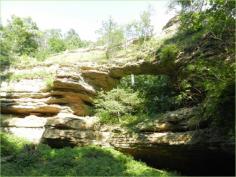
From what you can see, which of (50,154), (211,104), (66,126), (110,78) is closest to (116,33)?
(110,78)

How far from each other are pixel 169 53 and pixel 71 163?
25.3 ft

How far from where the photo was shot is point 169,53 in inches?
679

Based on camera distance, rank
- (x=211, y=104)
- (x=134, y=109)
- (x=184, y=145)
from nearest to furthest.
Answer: (x=211, y=104) → (x=184, y=145) → (x=134, y=109)

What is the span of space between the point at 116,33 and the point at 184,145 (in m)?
18.7

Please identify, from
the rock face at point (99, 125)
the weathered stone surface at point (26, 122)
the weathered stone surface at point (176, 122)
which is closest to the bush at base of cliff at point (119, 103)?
the rock face at point (99, 125)

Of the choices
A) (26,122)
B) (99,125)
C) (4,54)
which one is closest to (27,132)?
(26,122)

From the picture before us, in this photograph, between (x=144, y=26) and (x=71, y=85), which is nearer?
(x=71, y=85)

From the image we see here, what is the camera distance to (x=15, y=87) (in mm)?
21781

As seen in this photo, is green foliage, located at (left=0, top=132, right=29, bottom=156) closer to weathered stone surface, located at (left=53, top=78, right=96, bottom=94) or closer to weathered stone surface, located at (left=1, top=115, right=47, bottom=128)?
weathered stone surface, located at (left=1, top=115, right=47, bottom=128)

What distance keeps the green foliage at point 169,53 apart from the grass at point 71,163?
5661 mm

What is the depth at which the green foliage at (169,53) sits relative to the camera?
17.1 metres

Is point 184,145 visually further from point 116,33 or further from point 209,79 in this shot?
point 116,33

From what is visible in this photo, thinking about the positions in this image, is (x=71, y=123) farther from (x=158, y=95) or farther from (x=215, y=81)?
(x=215, y=81)

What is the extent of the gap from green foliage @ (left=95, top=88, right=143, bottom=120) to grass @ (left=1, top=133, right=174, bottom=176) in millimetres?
3027
